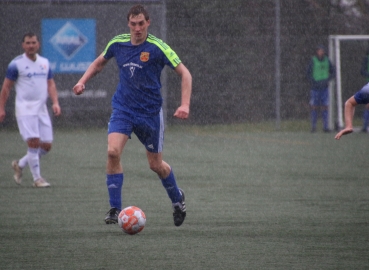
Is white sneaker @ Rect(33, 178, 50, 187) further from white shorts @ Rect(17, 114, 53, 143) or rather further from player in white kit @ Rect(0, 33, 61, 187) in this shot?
white shorts @ Rect(17, 114, 53, 143)

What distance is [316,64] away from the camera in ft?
67.1

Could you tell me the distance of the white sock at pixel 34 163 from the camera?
10.6 metres

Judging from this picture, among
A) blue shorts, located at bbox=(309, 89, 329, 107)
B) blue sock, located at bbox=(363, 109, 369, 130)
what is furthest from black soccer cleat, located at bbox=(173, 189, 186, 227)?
blue shorts, located at bbox=(309, 89, 329, 107)

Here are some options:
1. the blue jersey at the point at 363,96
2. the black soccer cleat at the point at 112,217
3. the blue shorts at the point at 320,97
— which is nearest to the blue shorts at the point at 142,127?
the black soccer cleat at the point at 112,217

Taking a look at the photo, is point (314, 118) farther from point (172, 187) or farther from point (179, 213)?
point (179, 213)

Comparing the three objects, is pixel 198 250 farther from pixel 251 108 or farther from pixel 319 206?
pixel 251 108

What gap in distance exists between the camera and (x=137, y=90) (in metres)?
7.38

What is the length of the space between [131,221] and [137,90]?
1.20 m

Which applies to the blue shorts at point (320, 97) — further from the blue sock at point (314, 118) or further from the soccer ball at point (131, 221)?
the soccer ball at point (131, 221)

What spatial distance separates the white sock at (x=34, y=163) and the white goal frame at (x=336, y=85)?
11.5 m

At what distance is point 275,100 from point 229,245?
1559cm

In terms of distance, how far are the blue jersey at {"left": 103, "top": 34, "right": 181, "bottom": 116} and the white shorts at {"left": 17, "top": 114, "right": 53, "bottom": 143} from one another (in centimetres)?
342

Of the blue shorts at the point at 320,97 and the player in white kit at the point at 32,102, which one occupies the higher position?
the player in white kit at the point at 32,102

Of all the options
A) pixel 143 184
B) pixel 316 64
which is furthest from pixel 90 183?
pixel 316 64
